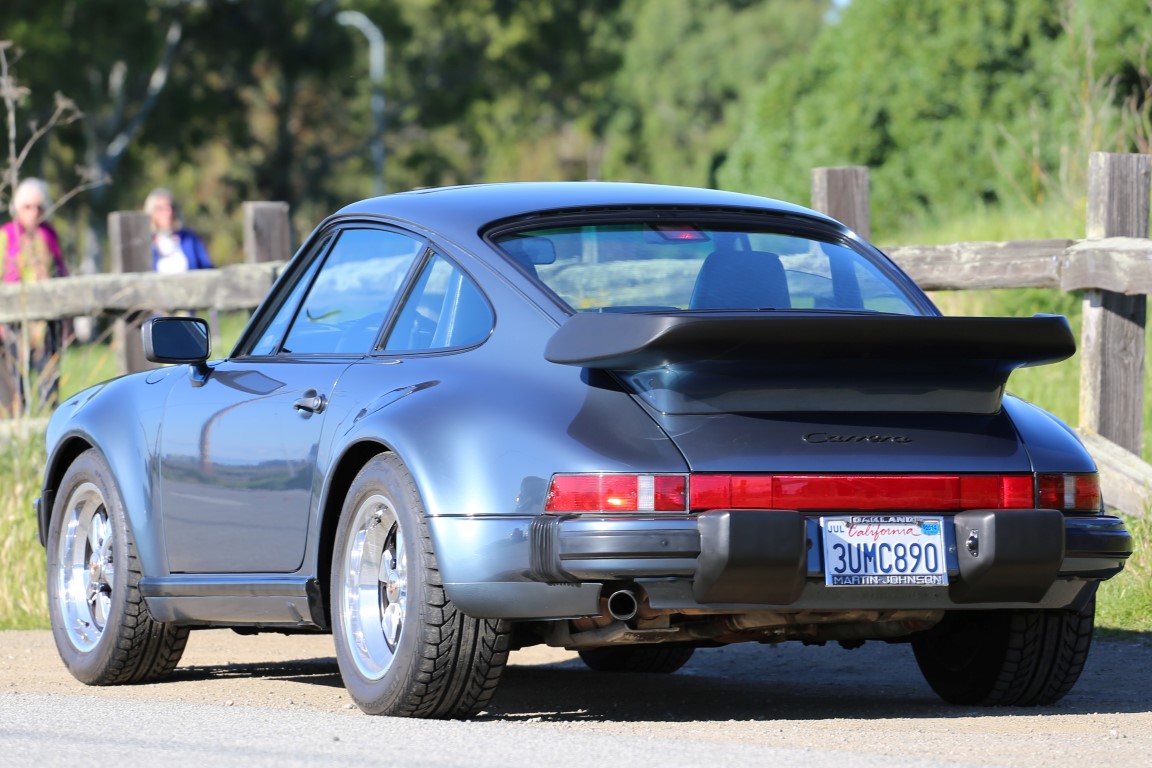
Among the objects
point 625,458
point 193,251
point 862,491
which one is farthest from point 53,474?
point 193,251

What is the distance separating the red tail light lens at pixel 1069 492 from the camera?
5496mm

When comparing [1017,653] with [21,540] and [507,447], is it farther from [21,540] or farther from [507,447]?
[21,540]

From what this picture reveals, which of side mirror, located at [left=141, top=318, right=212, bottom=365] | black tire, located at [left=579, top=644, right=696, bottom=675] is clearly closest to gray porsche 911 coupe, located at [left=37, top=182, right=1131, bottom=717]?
side mirror, located at [left=141, top=318, right=212, bottom=365]

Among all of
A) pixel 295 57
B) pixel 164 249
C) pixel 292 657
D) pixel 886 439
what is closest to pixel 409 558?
pixel 886 439

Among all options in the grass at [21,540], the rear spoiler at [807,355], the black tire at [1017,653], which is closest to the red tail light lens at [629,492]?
the rear spoiler at [807,355]

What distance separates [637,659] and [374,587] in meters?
2.21

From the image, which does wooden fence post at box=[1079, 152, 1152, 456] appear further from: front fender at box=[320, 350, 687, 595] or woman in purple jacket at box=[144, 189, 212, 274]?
woman in purple jacket at box=[144, 189, 212, 274]

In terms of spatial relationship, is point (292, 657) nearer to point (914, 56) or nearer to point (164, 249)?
point (164, 249)

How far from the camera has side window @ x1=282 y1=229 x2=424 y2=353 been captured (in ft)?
20.4

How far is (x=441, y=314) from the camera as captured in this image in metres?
5.87

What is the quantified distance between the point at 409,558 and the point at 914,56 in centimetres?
1590

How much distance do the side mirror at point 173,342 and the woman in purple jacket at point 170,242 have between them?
19.3ft

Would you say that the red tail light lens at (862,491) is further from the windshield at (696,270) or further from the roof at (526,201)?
the roof at (526,201)

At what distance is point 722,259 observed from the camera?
6.01 m
